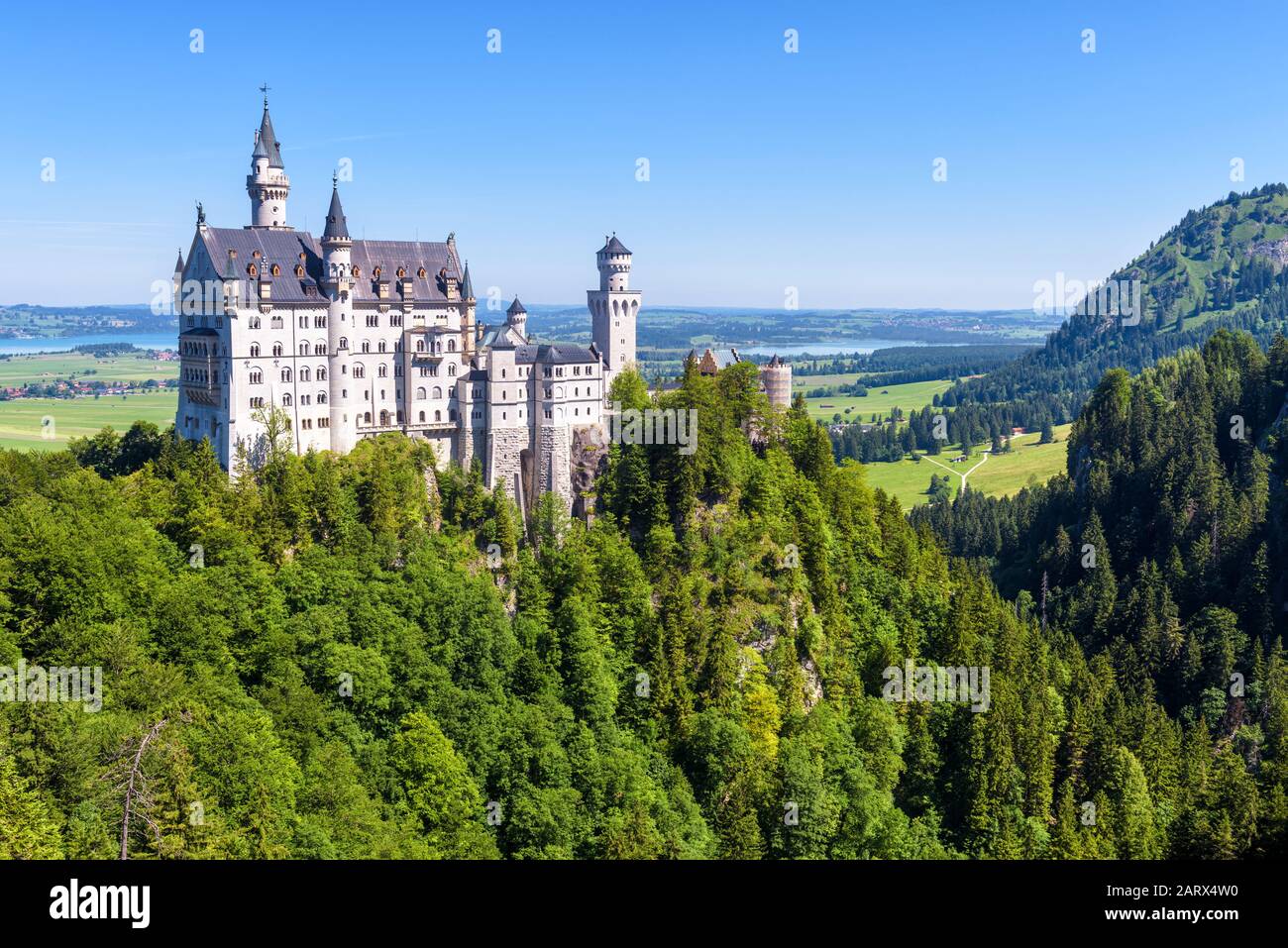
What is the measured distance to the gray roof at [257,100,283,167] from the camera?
79750mm

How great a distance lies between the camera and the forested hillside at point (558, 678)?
53156 millimetres

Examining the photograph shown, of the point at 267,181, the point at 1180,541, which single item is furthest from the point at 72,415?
the point at 1180,541

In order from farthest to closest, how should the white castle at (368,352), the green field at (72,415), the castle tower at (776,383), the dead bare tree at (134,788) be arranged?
the green field at (72,415) → the castle tower at (776,383) → the white castle at (368,352) → the dead bare tree at (134,788)

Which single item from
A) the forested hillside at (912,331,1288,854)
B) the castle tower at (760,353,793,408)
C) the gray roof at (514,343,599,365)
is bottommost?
the forested hillside at (912,331,1288,854)

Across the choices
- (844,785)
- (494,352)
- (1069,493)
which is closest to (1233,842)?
(844,785)

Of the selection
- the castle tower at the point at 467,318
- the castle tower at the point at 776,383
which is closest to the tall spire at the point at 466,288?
the castle tower at the point at 467,318

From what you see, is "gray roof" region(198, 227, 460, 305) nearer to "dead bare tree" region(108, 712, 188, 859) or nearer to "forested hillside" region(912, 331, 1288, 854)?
"dead bare tree" region(108, 712, 188, 859)

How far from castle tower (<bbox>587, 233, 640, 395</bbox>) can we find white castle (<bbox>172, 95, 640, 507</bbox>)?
0.12m

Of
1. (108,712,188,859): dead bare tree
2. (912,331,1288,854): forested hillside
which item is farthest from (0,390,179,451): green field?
(912,331,1288,854): forested hillside

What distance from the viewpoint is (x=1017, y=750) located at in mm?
79125

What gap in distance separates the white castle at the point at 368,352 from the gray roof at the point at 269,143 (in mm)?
106

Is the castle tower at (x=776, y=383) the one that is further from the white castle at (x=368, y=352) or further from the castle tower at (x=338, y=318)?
the castle tower at (x=338, y=318)
